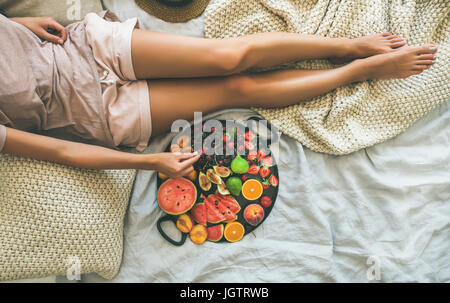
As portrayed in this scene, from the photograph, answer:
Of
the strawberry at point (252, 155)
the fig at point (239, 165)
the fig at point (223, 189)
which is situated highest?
the strawberry at point (252, 155)

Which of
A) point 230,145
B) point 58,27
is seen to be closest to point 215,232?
point 230,145

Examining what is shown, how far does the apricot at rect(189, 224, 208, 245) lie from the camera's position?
0.82 meters

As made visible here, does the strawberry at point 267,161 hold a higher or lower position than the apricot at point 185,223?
higher

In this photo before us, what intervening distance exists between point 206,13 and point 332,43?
0.39 meters

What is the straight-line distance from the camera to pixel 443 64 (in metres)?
0.84

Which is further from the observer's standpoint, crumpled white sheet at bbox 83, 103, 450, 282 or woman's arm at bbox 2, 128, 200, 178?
crumpled white sheet at bbox 83, 103, 450, 282

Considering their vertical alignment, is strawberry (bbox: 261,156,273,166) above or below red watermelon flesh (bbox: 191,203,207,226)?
above

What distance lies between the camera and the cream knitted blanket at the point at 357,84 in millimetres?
843

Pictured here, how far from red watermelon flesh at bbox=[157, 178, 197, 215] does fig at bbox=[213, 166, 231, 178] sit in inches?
3.2

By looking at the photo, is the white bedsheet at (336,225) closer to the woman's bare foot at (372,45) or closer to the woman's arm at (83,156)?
the woman's arm at (83,156)

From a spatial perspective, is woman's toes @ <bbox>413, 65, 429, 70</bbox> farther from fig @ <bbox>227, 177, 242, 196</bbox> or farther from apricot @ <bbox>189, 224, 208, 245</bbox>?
apricot @ <bbox>189, 224, 208, 245</bbox>

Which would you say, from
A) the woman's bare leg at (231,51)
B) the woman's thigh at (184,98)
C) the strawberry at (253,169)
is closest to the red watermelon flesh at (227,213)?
the strawberry at (253,169)

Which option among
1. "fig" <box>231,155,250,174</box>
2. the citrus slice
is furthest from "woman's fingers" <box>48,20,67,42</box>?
the citrus slice
